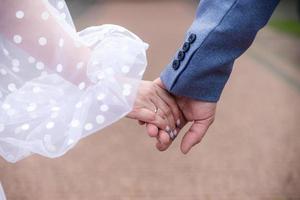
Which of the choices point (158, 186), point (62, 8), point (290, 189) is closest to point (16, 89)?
point (62, 8)

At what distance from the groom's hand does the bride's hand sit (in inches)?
1.1

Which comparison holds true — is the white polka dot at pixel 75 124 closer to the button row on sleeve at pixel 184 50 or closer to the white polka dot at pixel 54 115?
the white polka dot at pixel 54 115

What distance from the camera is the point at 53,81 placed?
199 centimetres

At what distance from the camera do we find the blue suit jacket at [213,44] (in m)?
2.12

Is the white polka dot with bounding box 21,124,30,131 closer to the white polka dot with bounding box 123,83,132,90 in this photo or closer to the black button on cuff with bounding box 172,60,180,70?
the white polka dot with bounding box 123,83,132,90

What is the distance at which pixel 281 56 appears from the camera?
440 inches

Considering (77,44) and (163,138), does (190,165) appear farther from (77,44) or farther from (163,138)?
(77,44)

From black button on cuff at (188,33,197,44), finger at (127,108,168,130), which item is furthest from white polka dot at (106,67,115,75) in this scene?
black button on cuff at (188,33,197,44)

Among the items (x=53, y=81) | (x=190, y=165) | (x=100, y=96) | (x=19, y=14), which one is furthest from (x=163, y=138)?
(x=190, y=165)

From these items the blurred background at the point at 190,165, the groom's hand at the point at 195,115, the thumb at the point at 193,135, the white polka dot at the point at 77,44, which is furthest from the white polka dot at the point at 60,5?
the blurred background at the point at 190,165

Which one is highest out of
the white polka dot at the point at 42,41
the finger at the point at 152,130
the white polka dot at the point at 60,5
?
the white polka dot at the point at 60,5

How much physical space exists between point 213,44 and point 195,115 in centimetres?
28

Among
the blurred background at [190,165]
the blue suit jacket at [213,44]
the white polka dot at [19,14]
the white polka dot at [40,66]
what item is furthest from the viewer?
the blurred background at [190,165]

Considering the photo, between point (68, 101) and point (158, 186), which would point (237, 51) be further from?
point (158, 186)
